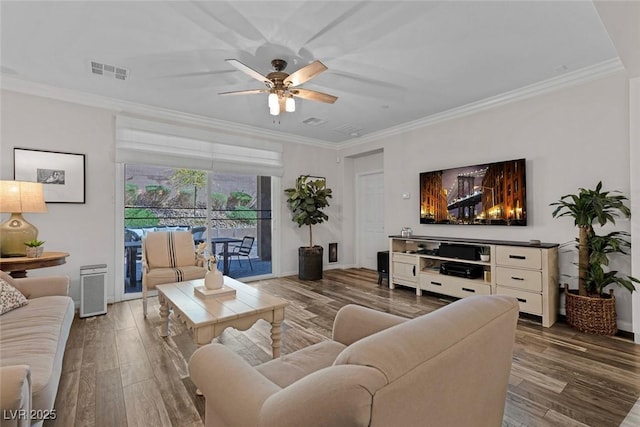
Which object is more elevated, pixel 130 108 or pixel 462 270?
pixel 130 108

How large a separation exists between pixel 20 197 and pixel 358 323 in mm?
3331

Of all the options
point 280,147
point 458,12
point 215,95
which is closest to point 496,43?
point 458,12

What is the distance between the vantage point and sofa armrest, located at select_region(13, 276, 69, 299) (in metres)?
2.40

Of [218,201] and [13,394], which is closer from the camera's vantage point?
[13,394]

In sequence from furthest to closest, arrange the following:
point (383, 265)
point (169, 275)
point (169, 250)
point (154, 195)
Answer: point (383, 265) < point (154, 195) < point (169, 250) < point (169, 275)

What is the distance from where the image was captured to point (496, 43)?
2680mm

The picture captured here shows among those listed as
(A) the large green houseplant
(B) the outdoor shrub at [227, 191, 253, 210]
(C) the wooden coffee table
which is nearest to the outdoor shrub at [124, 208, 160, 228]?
(B) the outdoor shrub at [227, 191, 253, 210]

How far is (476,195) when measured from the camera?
405cm

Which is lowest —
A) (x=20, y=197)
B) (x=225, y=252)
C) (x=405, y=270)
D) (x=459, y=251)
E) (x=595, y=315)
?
(x=595, y=315)

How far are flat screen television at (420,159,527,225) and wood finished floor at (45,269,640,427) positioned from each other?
130cm

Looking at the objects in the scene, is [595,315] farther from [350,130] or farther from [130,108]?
[130,108]

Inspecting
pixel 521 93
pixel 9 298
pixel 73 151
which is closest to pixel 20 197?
pixel 73 151

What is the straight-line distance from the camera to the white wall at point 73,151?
341cm

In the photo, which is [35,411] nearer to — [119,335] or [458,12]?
[119,335]
